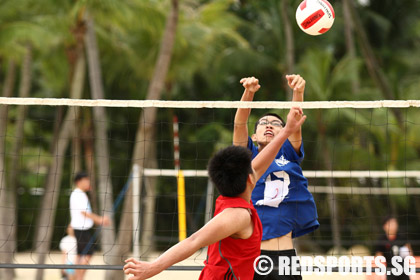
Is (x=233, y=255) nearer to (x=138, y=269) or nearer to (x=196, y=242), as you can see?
(x=196, y=242)

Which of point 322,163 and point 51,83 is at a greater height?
point 51,83

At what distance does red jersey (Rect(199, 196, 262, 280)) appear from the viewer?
3.36m

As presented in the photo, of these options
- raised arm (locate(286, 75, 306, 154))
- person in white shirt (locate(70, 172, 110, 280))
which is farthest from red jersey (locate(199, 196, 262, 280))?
person in white shirt (locate(70, 172, 110, 280))

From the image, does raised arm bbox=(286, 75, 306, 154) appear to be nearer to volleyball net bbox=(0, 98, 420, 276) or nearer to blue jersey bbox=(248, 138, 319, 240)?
blue jersey bbox=(248, 138, 319, 240)

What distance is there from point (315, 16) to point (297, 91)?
4.56 ft

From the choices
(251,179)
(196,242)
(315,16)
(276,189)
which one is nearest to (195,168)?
(315,16)

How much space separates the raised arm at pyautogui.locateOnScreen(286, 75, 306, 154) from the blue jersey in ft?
0.14

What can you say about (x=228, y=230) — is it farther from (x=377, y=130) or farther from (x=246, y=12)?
(x=246, y=12)

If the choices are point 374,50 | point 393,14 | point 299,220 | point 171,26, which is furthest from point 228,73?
point 299,220

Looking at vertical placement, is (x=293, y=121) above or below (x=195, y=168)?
below

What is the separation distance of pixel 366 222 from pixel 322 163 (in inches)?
89.4

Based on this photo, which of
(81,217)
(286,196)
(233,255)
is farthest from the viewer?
(81,217)

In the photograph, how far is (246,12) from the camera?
24.1 meters

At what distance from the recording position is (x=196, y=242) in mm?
3189
